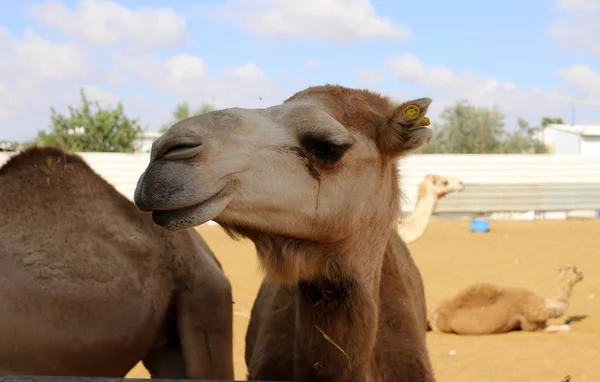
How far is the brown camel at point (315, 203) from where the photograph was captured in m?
2.40

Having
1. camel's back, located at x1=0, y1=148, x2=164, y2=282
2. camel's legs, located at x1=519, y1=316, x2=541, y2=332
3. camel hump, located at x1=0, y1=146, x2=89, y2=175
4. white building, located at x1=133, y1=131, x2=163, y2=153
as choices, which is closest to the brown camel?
camel's back, located at x1=0, y1=148, x2=164, y2=282

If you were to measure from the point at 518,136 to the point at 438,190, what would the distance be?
35.9 metres

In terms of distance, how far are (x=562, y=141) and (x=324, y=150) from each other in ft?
161

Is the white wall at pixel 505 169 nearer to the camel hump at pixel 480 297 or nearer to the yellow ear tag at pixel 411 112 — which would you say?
the camel hump at pixel 480 297

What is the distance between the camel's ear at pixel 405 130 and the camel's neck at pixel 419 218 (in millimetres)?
6439

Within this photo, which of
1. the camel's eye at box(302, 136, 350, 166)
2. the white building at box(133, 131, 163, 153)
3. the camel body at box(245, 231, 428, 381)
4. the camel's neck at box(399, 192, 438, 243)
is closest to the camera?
the camel's eye at box(302, 136, 350, 166)

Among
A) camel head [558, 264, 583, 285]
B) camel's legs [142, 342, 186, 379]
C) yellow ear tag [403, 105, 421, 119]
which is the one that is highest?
yellow ear tag [403, 105, 421, 119]

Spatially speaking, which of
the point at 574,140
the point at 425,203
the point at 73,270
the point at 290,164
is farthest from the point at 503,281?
the point at 574,140

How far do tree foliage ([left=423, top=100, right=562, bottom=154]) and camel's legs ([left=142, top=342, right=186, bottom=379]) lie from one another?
39.4 m

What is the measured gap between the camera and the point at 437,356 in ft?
22.8

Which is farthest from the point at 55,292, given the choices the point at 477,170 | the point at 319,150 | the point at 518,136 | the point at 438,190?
the point at 518,136

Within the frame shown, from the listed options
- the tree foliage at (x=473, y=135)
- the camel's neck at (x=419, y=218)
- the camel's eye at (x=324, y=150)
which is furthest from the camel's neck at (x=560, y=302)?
the tree foliage at (x=473, y=135)

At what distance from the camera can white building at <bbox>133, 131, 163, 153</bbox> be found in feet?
112

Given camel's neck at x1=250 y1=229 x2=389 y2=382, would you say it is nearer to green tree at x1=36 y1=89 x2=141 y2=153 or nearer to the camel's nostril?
the camel's nostril
